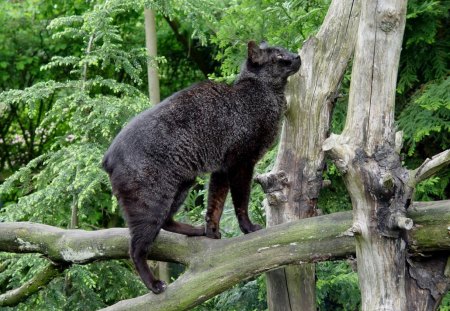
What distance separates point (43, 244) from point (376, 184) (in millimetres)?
2356

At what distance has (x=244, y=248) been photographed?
4.06 metres

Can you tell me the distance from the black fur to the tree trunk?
40.8 inches

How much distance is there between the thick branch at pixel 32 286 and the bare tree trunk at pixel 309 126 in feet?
5.13

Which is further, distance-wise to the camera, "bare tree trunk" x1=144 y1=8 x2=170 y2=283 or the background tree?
"bare tree trunk" x1=144 y1=8 x2=170 y2=283

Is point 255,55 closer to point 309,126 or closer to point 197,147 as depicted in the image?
point 309,126

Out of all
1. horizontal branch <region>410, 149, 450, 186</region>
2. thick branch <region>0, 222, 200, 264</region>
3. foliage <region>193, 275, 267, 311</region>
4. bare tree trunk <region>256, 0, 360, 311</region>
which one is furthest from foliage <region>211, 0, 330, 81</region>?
horizontal branch <region>410, 149, 450, 186</region>

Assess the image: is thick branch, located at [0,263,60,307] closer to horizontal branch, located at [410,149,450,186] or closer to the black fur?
the black fur

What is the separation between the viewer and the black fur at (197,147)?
416 centimetres

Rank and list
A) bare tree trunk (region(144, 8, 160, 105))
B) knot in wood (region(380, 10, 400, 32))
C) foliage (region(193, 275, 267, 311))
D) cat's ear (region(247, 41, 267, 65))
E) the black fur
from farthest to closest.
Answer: bare tree trunk (region(144, 8, 160, 105)) < foliage (region(193, 275, 267, 311)) < cat's ear (region(247, 41, 267, 65)) < the black fur < knot in wood (region(380, 10, 400, 32))

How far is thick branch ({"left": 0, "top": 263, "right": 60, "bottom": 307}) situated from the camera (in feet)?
16.2

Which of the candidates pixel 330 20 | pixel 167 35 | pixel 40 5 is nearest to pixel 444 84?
pixel 330 20

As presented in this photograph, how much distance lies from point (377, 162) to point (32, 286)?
2815mm

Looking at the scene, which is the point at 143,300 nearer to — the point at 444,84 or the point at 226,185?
the point at 226,185

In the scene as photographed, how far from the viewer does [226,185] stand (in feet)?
16.0
